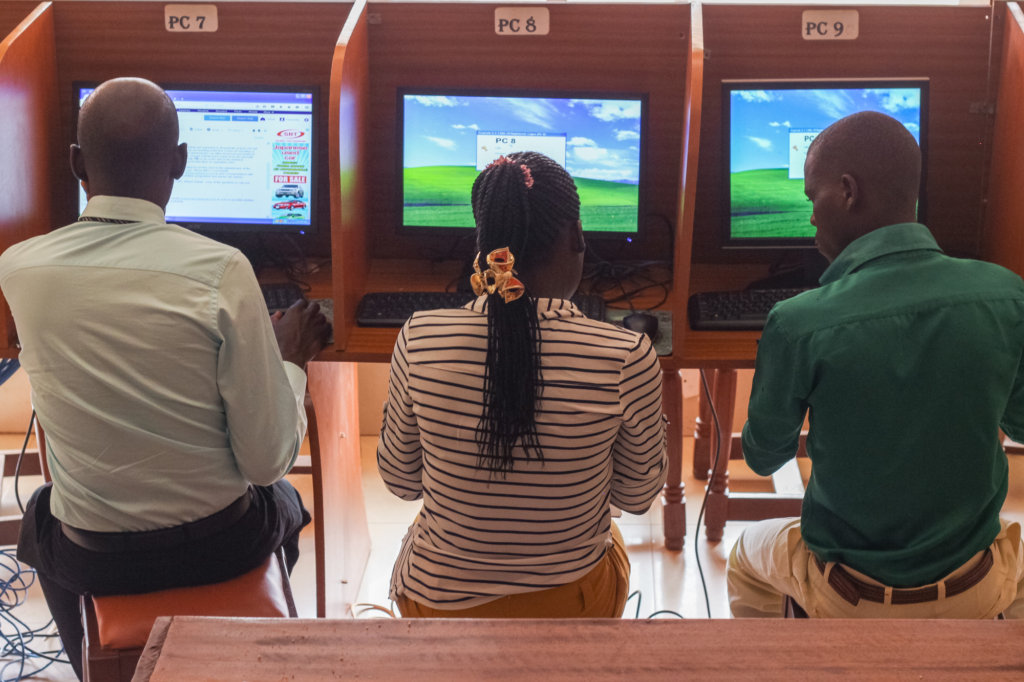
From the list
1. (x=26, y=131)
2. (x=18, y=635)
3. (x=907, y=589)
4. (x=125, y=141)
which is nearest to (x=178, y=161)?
(x=125, y=141)

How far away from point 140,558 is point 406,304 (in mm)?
815

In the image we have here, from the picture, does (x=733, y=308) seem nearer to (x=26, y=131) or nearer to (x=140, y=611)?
(x=140, y=611)

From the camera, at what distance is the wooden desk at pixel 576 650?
1.10 metres

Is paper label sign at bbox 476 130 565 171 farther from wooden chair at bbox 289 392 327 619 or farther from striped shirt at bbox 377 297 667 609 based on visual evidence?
striped shirt at bbox 377 297 667 609

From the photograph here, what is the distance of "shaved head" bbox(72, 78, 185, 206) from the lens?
1495 mm

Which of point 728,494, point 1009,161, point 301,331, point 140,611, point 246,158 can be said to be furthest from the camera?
point 728,494

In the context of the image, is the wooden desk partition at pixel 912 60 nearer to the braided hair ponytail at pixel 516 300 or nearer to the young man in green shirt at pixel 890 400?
the young man in green shirt at pixel 890 400

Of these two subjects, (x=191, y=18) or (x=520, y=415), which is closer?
(x=520, y=415)

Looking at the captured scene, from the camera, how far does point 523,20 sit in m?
2.34

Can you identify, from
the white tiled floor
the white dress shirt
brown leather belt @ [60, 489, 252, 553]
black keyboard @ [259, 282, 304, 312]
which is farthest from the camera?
the white tiled floor

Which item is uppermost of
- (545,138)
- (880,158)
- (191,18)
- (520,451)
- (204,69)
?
(191,18)

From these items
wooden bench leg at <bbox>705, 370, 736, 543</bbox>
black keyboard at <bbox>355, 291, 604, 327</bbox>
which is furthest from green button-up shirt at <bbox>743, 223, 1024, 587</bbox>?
wooden bench leg at <bbox>705, 370, 736, 543</bbox>

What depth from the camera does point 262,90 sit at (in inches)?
90.6

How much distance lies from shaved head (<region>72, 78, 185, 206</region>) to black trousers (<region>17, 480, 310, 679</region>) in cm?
53
